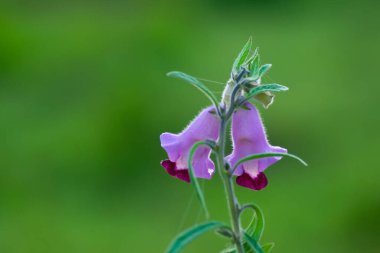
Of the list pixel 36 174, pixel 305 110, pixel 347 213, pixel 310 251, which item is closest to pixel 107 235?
pixel 36 174

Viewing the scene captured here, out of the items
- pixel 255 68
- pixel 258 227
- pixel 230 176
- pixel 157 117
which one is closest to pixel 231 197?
pixel 230 176

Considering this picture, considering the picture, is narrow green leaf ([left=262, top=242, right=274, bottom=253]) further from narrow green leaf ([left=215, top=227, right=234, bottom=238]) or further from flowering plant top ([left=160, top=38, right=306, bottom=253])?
narrow green leaf ([left=215, top=227, right=234, bottom=238])

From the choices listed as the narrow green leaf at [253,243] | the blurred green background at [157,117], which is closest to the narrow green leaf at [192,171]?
the narrow green leaf at [253,243]

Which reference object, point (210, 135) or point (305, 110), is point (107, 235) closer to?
point (305, 110)

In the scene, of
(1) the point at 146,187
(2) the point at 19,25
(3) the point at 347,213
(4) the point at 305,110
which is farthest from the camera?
(2) the point at 19,25

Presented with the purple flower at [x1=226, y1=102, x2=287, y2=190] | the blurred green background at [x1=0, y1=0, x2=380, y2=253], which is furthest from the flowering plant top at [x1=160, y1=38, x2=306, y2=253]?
the blurred green background at [x1=0, y1=0, x2=380, y2=253]

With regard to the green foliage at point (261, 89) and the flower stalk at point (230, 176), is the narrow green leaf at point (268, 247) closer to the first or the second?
the flower stalk at point (230, 176)
